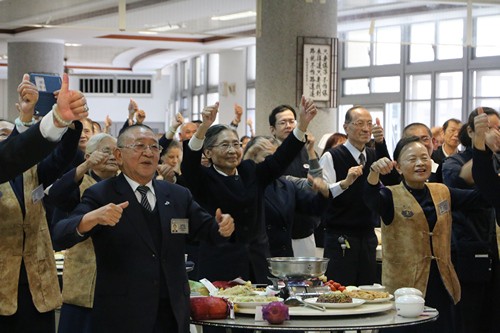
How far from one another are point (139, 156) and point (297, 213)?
2467 millimetres

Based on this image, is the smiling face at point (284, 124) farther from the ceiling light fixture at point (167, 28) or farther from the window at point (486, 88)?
the window at point (486, 88)

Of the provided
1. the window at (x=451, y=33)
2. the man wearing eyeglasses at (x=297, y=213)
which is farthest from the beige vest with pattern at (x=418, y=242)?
the window at (x=451, y=33)

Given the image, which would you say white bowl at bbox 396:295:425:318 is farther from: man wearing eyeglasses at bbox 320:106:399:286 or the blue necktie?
man wearing eyeglasses at bbox 320:106:399:286

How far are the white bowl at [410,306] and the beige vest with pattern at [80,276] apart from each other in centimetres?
172

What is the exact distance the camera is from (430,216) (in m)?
5.62

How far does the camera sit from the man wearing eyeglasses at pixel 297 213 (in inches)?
275

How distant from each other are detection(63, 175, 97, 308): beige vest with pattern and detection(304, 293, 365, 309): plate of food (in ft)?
4.28

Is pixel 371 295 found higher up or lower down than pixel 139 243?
lower down

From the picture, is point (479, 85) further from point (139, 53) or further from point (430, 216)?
point (139, 53)

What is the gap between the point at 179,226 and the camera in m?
4.38

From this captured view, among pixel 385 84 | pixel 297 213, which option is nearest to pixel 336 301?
pixel 297 213

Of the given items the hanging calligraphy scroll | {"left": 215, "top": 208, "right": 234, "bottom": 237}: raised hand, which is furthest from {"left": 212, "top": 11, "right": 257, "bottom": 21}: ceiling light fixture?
{"left": 215, "top": 208, "right": 234, "bottom": 237}: raised hand

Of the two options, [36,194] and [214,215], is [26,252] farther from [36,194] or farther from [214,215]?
[214,215]

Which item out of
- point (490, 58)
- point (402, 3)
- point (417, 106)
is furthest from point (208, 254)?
point (417, 106)
